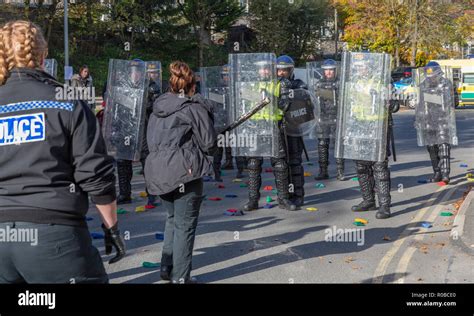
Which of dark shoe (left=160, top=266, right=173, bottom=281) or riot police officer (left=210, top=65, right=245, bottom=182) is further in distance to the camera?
riot police officer (left=210, top=65, right=245, bottom=182)

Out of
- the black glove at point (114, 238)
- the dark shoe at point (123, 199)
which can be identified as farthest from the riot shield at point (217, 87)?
the black glove at point (114, 238)

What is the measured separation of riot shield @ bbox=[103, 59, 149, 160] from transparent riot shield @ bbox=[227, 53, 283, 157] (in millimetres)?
1310

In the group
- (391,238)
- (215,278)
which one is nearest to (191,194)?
(215,278)

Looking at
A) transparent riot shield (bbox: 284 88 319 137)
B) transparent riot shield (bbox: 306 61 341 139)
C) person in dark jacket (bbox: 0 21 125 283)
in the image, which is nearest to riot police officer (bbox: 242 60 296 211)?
transparent riot shield (bbox: 284 88 319 137)

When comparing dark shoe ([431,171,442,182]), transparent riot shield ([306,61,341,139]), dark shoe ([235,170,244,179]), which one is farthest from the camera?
dark shoe ([235,170,244,179])

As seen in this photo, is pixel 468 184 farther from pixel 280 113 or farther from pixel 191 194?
pixel 191 194

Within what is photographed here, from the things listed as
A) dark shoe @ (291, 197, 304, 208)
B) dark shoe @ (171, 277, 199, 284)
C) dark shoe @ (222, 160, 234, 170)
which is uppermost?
dark shoe @ (222, 160, 234, 170)

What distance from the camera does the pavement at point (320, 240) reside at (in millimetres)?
6781

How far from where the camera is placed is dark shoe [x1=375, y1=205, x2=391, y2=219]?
31.2 ft

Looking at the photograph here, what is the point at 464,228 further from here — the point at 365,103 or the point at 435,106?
the point at 435,106

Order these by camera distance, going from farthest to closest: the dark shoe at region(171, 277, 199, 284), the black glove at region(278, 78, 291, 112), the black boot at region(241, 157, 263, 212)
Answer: the black boot at region(241, 157, 263, 212) → the black glove at region(278, 78, 291, 112) → the dark shoe at region(171, 277, 199, 284)

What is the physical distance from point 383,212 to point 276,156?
164cm

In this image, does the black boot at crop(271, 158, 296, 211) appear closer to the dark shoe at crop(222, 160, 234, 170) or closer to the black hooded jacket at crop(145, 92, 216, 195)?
the black hooded jacket at crop(145, 92, 216, 195)

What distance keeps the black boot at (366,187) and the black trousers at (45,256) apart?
709cm
